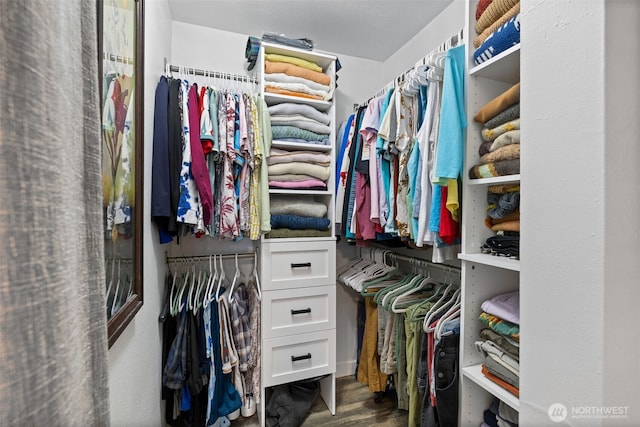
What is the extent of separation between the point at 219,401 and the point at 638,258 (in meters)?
1.78

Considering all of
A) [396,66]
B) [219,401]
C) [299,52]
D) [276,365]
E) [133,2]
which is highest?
[396,66]

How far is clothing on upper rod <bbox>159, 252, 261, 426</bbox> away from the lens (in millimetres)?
1358

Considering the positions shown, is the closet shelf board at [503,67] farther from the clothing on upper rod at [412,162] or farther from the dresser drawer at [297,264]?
the dresser drawer at [297,264]

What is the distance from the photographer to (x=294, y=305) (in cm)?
156

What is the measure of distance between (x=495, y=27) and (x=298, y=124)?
1006 millimetres

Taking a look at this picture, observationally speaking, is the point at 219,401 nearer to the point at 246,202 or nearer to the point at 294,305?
the point at 294,305

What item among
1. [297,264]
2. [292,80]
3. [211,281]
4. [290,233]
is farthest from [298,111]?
[211,281]

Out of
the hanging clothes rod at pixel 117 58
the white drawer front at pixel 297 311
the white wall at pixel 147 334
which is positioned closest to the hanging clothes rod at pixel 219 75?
the white wall at pixel 147 334

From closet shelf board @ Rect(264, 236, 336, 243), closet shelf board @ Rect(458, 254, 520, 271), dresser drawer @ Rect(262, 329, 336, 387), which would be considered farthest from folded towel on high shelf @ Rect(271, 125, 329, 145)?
dresser drawer @ Rect(262, 329, 336, 387)

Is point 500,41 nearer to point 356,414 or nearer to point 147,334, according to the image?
point 147,334

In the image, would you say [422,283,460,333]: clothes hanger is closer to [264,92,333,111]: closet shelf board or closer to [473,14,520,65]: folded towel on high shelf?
[473,14,520,65]: folded towel on high shelf

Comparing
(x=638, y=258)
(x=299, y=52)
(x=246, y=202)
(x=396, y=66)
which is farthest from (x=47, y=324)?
(x=396, y=66)

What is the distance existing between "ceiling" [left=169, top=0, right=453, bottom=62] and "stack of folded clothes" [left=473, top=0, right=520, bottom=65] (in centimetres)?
75

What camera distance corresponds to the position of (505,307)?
944 mm
